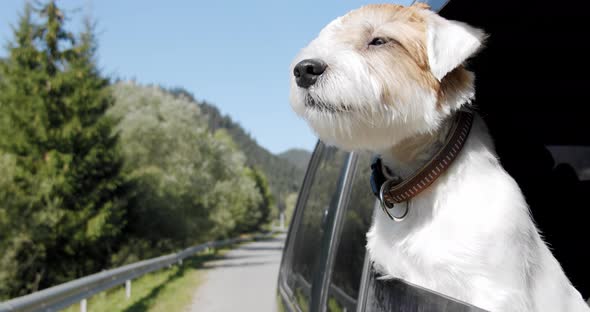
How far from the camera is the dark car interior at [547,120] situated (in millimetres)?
2615

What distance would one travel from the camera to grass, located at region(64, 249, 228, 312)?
10148mm

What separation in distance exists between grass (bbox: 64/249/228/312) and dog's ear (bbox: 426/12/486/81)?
9006 mm

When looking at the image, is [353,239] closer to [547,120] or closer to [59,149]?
[547,120]

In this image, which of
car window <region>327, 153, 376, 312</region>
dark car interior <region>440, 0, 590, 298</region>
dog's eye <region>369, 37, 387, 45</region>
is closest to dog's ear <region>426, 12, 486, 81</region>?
dog's eye <region>369, 37, 387, 45</region>

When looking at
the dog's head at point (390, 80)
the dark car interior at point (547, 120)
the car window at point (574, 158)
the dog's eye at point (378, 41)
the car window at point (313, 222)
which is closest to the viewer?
the dog's head at point (390, 80)

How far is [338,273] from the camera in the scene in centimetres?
272

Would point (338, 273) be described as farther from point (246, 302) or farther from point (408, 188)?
point (246, 302)

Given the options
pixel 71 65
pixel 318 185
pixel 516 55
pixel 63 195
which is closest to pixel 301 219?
pixel 318 185

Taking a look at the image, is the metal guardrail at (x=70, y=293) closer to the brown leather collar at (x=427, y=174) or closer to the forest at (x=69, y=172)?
the brown leather collar at (x=427, y=174)

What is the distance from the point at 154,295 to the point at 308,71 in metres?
10.8

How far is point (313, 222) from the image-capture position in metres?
3.69

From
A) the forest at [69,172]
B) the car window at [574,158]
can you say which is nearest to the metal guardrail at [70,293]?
the car window at [574,158]

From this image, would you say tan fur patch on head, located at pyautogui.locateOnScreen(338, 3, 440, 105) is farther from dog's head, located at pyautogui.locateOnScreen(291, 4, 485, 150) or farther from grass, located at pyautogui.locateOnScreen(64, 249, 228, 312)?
grass, located at pyautogui.locateOnScreen(64, 249, 228, 312)

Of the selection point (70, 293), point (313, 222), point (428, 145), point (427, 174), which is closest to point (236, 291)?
point (70, 293)
